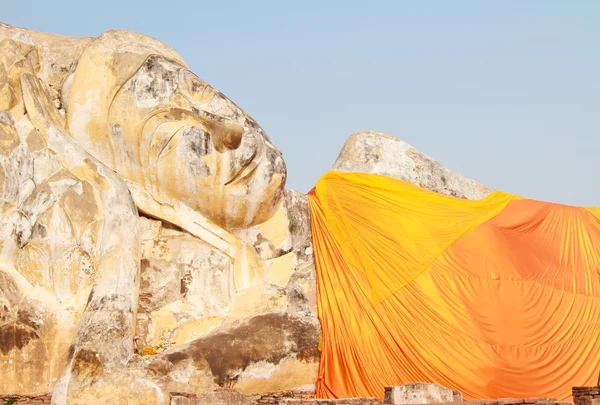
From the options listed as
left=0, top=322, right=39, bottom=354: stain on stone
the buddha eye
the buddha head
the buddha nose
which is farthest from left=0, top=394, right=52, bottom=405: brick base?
the buddha eye

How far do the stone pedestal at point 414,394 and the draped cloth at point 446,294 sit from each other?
90.0 inches

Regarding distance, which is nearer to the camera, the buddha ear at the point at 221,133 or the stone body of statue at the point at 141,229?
the stone body of statue at the point at 141,229

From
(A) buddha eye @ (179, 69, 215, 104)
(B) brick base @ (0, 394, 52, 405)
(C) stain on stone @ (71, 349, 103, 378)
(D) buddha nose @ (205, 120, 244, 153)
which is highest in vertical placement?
(A) buddha eye @ (179, 69, 215, 104)

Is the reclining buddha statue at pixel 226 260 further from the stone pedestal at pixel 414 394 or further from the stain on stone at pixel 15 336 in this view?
the stone pedestal at pixel 414 394

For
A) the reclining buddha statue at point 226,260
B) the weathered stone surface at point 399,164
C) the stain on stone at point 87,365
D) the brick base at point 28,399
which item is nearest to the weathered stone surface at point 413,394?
the reclining buddha statue at point 226,260

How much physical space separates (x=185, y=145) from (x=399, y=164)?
330cm

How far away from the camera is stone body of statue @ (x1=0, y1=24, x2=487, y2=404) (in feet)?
32.2

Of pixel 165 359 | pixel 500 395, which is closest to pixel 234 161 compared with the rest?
pixel 165 359

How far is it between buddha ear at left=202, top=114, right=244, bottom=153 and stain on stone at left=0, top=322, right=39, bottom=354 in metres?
2.85

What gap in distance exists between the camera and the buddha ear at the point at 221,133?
36.3 ft

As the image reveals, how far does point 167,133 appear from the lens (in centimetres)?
1099

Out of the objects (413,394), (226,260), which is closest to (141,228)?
(226,260)

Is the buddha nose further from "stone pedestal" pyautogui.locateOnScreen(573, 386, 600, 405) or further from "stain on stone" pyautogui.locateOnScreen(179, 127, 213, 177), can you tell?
"stone pedestal" pyautogui.locateOnScreen(573, 386, 600, 405)

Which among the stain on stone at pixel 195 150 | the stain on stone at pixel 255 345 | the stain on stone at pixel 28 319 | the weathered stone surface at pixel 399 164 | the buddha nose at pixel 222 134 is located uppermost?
the weathered stone surface at pixel 399 164
